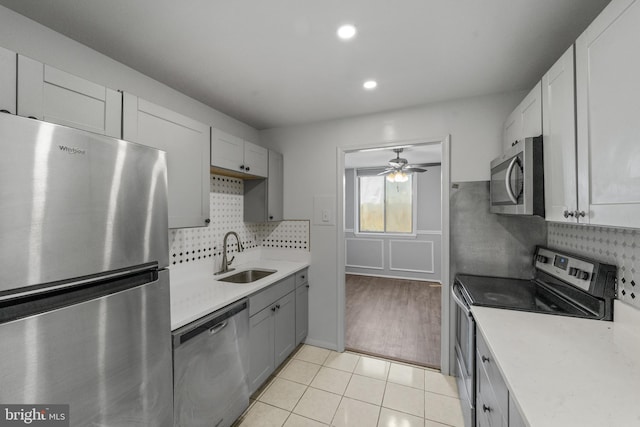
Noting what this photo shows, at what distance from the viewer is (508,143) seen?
198cm

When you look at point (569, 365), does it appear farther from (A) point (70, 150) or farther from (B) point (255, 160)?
(B) point (255, 160)

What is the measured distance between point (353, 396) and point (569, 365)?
1543mm

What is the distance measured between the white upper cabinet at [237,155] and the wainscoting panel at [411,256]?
378cm

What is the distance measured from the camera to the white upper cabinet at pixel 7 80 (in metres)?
0.99

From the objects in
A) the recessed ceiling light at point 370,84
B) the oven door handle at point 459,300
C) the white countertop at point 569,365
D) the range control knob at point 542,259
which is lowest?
the oven door handle at point 459,300

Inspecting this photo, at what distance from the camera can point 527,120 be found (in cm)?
163

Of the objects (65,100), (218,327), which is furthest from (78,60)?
(218,327)

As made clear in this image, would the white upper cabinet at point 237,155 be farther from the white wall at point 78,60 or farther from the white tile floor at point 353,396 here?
the white tile floor at point 353,396

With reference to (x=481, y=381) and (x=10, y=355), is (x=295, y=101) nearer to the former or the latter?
(x=10, y=355)

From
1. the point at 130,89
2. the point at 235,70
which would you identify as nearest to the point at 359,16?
the point at 235,70

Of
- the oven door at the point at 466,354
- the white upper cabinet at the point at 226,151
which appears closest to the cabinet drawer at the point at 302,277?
the white upper cabinet at the point at 226,151

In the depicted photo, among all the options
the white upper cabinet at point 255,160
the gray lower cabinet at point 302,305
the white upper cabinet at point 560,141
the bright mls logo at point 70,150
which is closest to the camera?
the bright mls logo at point 70,150

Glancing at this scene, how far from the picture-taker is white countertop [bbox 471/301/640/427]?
0.74 meters

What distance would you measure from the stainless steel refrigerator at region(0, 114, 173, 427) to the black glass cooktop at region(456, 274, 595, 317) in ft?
5.80
